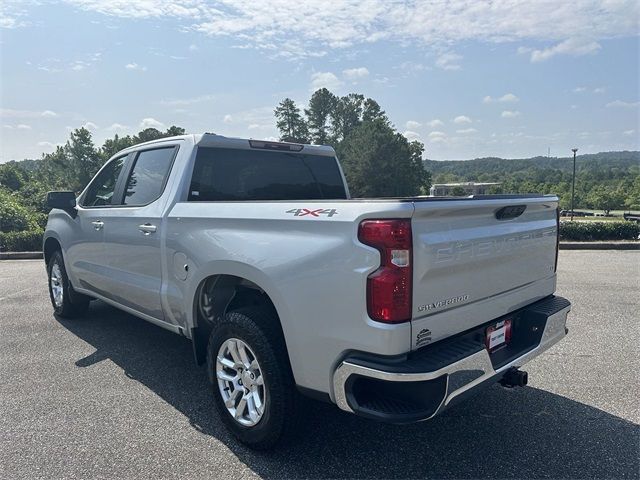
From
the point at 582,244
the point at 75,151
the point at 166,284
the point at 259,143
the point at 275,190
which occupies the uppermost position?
the point at 75,151

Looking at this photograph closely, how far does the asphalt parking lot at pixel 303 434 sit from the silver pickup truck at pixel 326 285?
359 mm

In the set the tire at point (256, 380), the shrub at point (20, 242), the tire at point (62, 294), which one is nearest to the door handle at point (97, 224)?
the tire at point (62, 294)

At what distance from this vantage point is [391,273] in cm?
219

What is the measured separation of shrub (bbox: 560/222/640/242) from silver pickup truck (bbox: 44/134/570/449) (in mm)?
10733

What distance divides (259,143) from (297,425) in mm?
2380

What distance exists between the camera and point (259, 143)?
161 inches

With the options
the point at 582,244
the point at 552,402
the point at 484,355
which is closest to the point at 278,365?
the point at 484,355

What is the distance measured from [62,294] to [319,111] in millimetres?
85924

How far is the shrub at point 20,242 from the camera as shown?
12.7m

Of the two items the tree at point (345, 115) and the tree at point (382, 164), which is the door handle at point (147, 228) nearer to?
the tree at point (382, 164)

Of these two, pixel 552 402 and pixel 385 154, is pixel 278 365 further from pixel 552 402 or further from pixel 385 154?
pixel 385 154

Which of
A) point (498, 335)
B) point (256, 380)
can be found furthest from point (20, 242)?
point (498, 335)

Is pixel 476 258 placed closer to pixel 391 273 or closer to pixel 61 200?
pixel 391 273

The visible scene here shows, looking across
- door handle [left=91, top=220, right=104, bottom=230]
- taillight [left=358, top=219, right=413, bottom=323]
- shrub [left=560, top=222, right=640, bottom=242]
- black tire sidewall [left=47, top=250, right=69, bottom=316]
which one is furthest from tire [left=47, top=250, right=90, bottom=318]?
shrub [left=560, top=222, right=640, bottom=242]
